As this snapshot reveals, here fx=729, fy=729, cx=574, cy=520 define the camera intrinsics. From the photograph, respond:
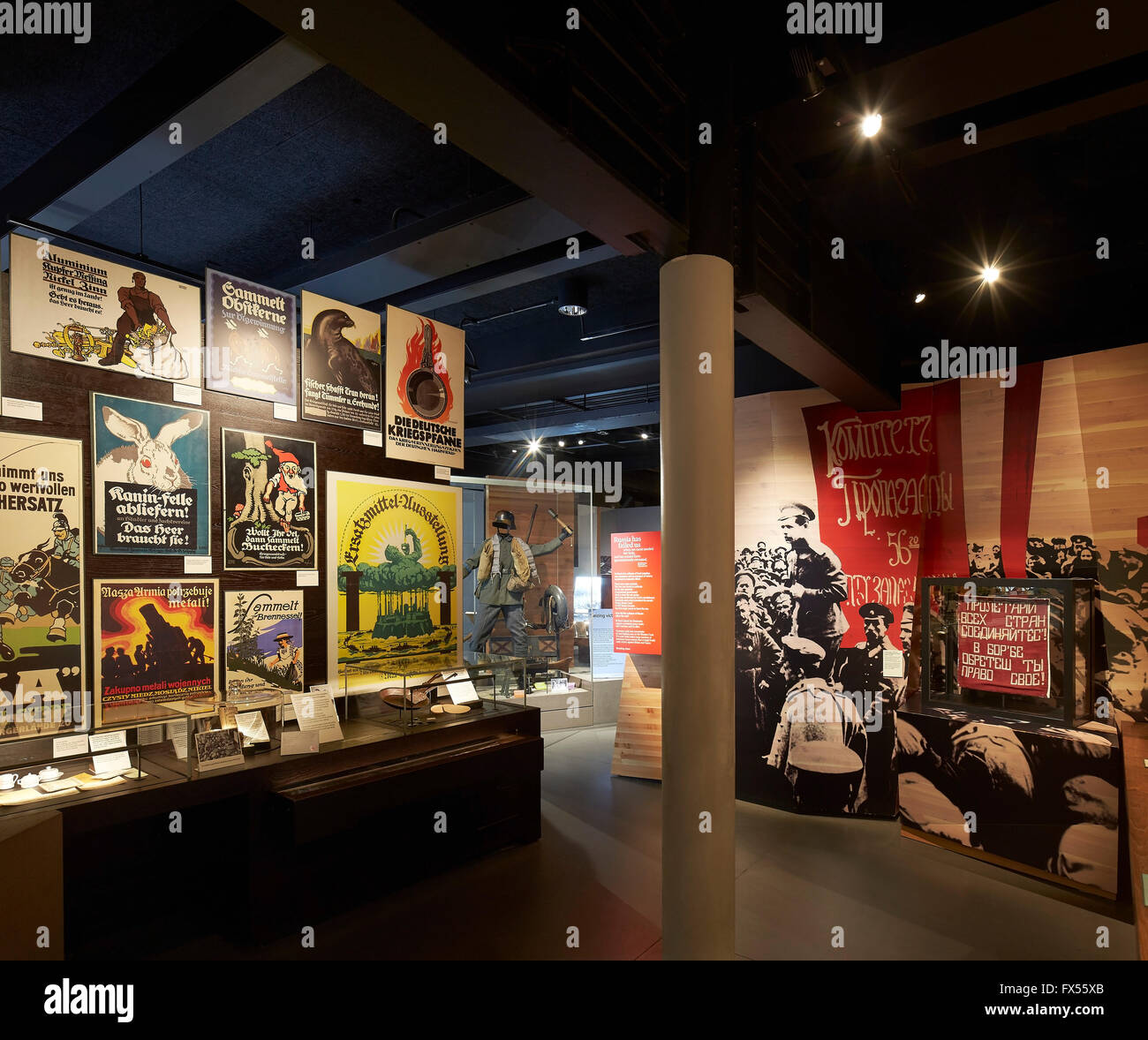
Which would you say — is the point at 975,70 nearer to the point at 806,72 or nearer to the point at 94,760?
the point at 806,72

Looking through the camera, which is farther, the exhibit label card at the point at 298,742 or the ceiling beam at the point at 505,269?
the ceiling beam at the point at 505,269

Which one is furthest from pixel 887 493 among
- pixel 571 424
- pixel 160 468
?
pixel 571 424

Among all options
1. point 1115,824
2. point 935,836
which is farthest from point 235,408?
point 1115,824

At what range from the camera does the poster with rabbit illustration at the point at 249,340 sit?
3.40 metres

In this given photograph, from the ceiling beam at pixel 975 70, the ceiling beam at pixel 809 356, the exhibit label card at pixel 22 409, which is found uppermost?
the ceiling beam at pixel 975 70

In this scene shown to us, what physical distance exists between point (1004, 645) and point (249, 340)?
451cm

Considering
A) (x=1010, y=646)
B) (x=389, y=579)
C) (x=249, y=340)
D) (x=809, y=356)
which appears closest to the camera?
(x=249, y=340)

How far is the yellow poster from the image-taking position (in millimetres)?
3975

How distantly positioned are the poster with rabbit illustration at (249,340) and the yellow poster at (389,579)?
1.99 feet

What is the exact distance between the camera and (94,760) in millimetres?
2871

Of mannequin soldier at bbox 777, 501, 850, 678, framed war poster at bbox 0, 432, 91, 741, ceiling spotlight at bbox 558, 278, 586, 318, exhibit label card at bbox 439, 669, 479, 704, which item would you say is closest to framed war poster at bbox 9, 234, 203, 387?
framed war poster at bbox 0, 432, 91, 741

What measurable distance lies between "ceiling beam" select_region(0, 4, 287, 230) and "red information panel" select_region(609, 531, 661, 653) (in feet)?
14.0

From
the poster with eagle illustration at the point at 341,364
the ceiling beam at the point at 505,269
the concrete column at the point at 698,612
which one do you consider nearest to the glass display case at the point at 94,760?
the poster with eagle illustration at the point at 341,364

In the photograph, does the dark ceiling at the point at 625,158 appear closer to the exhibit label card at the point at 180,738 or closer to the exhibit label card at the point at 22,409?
the exhibit label card at the point at 22,409
